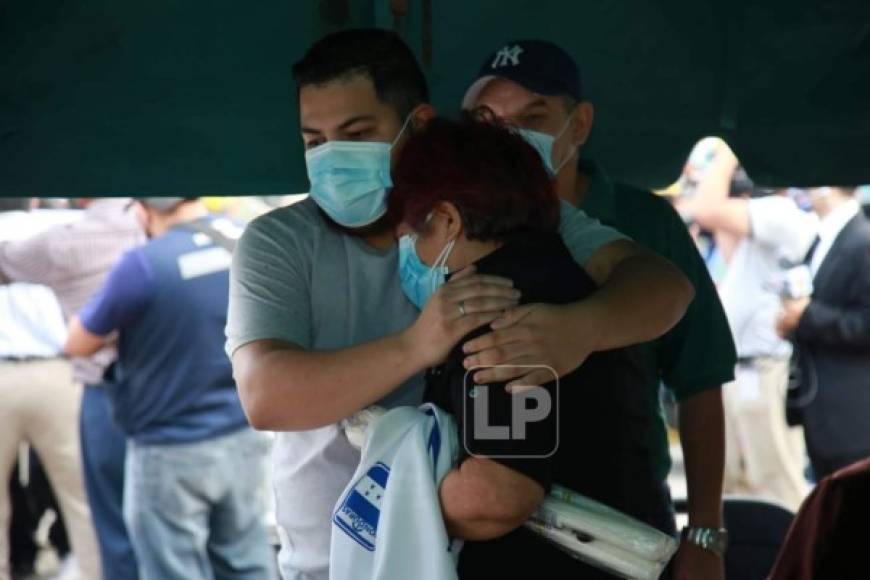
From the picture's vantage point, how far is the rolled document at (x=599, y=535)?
1645mm

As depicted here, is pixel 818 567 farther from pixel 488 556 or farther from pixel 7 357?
pixel 7 357

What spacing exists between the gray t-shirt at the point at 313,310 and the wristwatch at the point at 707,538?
2.17 ft

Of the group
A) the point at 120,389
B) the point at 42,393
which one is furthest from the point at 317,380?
the point at 42,393

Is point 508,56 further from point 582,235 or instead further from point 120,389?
point 120,389

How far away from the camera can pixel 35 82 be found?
2.36m

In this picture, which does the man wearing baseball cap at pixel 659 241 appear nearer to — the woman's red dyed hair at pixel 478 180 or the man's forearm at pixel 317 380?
the woman's red dyed hair at pixel 478 180

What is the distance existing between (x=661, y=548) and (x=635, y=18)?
3.87ft

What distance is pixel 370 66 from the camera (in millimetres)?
1987

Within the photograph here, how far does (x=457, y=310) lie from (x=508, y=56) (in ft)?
2.61

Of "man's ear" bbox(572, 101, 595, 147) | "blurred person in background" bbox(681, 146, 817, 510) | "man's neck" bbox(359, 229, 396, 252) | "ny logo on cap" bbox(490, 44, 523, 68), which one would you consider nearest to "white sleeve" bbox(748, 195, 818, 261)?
"blurred person in background" bbox(681, 146, 817, 510)

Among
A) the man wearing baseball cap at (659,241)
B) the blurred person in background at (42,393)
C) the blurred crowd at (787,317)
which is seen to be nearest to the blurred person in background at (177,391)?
the blurred person in background at (42,393)

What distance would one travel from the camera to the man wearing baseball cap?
231 cm

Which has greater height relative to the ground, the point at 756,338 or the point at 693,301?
the point at 693,301

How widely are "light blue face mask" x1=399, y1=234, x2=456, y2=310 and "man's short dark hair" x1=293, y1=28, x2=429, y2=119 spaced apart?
27 cm
